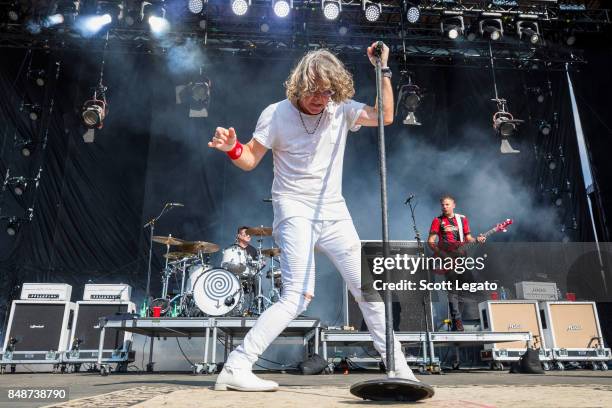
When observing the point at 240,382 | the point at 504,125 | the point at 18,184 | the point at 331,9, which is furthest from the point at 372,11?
the point at 240,382

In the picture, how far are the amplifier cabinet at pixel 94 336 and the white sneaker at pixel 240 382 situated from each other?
468 centimetres

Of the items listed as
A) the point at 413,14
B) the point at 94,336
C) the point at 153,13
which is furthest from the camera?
the point at 413,14

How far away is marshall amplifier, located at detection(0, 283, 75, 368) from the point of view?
6.54 metres

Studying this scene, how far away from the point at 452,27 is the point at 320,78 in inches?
316

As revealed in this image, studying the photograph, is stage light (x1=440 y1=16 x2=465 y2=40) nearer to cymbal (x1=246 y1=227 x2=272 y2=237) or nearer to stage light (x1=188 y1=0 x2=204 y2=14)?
stage light (x1=188 y1=0 x2=204 y2=14)

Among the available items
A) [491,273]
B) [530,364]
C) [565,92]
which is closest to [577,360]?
[530,364]

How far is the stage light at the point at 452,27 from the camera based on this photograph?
936 centimetres

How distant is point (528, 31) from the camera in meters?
9.39

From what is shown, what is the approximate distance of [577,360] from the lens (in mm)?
6414

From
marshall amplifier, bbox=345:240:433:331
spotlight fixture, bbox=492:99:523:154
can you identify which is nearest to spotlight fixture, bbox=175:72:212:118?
marshall amplifier, bbox=345:240:433:331

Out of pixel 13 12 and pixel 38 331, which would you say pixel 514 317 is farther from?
pixel 13 12

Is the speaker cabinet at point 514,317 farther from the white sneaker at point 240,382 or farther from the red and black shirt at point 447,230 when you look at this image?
the white sneaker at point 240,382

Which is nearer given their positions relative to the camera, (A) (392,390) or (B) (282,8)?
(A) (392,390)

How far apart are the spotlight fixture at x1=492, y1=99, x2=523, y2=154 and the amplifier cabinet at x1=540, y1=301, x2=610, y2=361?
12.7ft
